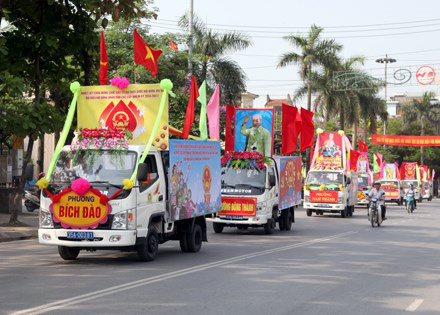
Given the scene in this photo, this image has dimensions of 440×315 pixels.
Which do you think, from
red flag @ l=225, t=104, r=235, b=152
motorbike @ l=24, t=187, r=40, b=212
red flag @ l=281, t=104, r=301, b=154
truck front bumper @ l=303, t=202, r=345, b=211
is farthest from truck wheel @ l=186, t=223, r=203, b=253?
truck front bumper @ l=303, t=202, r=345, b=211

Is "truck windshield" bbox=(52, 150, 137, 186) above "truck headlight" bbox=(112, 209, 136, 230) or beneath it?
above

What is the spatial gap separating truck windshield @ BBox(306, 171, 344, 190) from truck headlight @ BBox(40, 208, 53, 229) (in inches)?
844

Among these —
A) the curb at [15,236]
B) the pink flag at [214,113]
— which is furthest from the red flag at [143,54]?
the curb at [15,236]

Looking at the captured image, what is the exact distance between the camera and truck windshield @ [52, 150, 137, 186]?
1352 cm

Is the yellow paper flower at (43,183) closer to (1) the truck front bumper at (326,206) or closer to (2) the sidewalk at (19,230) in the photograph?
(2) the sidewalk at (19,230)

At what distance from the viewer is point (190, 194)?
15883 mm

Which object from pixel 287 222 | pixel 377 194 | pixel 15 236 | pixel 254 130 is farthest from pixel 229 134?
pixel 15 236

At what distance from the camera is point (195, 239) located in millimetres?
16688

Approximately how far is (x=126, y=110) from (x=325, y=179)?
66.9 ft

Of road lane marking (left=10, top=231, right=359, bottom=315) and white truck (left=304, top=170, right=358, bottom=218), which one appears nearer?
road lane marking (left=10, top=231, right=359, bottom=315)

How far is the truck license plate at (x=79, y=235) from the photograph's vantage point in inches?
516

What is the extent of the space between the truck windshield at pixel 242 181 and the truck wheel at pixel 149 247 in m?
7.39

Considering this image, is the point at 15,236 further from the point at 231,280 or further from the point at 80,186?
the point at 231,280

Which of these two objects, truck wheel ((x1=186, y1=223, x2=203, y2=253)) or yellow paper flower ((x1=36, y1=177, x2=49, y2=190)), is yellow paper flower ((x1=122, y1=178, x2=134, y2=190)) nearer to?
yellow paper flower ((x1=36, y1=177, x2=49, y2=190))
